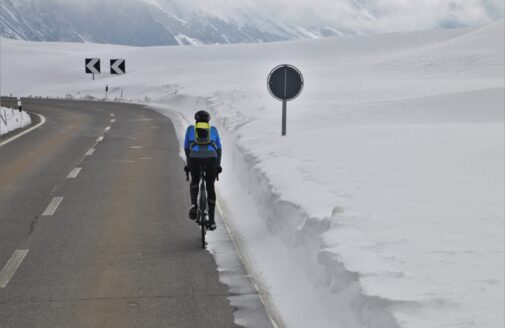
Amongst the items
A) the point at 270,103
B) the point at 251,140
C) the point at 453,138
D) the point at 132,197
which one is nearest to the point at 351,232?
the point at 132,197

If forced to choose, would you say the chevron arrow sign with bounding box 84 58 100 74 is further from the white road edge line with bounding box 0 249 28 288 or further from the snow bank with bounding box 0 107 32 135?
the white road edge line with bounding box 0 249 28 288

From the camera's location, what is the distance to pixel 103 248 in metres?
8.48

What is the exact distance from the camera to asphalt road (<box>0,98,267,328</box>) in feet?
20.5

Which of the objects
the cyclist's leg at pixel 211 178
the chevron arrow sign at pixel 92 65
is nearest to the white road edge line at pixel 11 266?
the cyclist's leg at pixel 211 178

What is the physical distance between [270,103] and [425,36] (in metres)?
62.2

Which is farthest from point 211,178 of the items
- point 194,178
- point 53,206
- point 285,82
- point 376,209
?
point 285,82

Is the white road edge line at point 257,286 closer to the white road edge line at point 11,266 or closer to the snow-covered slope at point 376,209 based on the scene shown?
the snow-covered slope at point 376,209

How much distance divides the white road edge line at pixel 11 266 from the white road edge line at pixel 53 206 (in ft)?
7.37

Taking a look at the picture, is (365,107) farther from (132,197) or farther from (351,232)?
(351,232)

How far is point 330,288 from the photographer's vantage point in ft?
19.8

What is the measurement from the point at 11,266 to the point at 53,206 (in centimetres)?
350

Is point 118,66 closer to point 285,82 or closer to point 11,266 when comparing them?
point 285,82

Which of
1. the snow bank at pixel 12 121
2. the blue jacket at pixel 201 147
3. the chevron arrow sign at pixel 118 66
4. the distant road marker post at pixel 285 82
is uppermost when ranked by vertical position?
the chevron arrow sign at pixel 118 66

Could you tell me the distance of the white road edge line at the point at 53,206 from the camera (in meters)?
10.6
